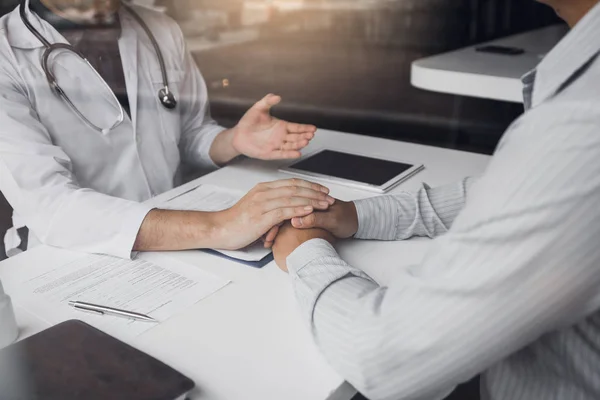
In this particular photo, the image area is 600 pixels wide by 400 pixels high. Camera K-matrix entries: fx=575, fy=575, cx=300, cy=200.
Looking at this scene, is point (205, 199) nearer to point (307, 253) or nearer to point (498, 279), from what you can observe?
point (307, 253)

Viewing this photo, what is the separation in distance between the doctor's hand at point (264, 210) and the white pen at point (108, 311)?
19 centimetres

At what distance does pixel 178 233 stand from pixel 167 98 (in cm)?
58

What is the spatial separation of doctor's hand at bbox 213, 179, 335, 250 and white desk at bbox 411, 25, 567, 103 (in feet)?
2.71

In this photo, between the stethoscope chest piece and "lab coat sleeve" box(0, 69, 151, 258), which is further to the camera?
the stethoscope chest piece

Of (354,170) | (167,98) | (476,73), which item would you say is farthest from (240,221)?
(476,73)

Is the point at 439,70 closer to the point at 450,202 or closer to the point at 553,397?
the point at 450,202

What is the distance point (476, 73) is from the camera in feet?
5.24

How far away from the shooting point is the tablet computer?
3.53 ft

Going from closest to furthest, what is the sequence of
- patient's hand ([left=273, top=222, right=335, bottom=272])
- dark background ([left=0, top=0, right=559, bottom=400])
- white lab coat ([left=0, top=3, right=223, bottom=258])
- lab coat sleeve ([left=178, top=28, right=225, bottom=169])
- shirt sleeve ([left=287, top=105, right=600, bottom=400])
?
1. shirt sleeve ([left=287, top=105, right=600, bottom=400])
2. patient's hand ([left=273, top=222, right=335, bottom=272])
3. white lab coat ([left=0, top=3, right=223, bottom=258])
4. lab coat sleeve ([left=178, top=28, right=225, bottom=169])
5. dark background ([left=0, top=0, right=559, bottom=400])

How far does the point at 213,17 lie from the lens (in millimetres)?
1372

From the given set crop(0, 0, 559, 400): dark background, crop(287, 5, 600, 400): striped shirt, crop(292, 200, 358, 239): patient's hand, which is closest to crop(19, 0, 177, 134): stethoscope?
crop(0, 0, 559, 400): dark background

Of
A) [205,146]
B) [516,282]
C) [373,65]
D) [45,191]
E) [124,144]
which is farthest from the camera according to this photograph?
[373,65]

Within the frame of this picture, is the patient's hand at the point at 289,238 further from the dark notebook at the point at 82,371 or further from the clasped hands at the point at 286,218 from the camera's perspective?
the dark notebook at the point at 82,371

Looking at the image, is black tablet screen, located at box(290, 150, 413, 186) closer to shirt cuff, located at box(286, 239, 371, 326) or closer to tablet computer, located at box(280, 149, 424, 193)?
tablet computer, located at box(280, 149, 424, 193)
